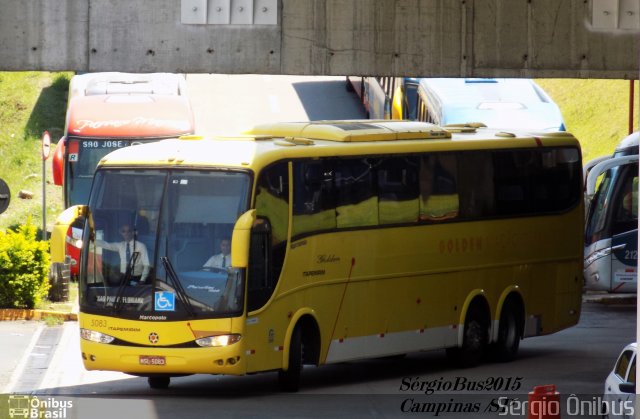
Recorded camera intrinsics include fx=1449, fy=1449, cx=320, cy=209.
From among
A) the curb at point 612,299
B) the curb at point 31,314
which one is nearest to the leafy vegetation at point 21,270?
the curb at point 31,314

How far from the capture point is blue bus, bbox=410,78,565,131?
106ft

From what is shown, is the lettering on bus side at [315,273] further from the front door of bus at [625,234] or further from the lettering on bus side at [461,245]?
the front door of bus at [625,234]

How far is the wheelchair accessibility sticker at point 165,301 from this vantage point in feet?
56.2

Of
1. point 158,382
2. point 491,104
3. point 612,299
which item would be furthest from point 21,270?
point 612,299

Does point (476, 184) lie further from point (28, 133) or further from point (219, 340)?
point (28, 133)

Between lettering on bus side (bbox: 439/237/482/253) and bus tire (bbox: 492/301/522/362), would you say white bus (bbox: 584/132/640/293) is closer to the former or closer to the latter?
bus tire (bbox: 492/301/522/362)

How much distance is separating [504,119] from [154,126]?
7.77m

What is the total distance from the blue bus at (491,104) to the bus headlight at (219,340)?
15105 mm

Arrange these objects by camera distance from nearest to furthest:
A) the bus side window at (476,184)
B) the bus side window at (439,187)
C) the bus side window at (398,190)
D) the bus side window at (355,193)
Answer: the bus side window at (355,193), the bus side window at (398,190), the bus side window at (439,187), the bus side window at (476,184)

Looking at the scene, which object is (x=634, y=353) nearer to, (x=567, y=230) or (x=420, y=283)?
(x=420, y=283)

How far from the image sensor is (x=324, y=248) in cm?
1864

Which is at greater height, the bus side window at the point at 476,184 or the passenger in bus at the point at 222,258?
the bus side window at the point at 476,184

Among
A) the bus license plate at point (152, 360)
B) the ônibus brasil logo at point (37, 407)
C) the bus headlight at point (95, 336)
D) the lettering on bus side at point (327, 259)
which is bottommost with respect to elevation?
the ônibus brasil logo at point (37, 407)

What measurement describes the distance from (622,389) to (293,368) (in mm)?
5840
